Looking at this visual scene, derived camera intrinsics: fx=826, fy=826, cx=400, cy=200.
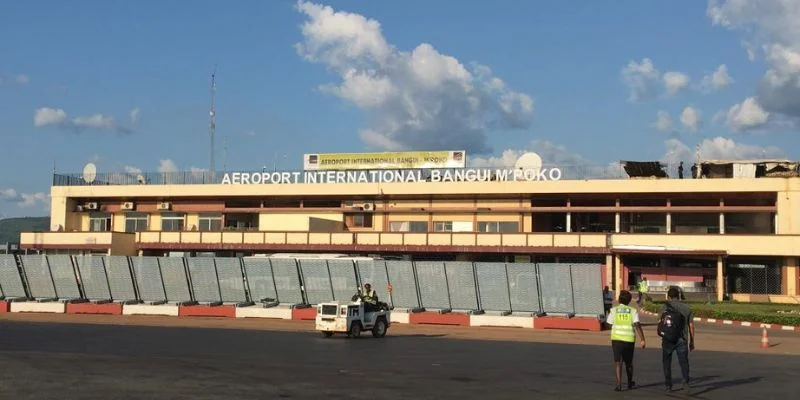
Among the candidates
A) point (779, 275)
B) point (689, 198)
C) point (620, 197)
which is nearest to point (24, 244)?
point (620, 197)

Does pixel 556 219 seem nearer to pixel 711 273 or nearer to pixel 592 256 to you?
pixel 592 256

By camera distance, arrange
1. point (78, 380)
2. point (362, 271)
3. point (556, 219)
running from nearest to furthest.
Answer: point (78, 380) → point (362, 271) → point (556, 219)

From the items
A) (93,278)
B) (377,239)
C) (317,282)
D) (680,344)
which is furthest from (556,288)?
(377,239)

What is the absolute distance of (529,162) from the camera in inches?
2645

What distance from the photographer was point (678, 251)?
192 feet

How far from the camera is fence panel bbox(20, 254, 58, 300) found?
42750 mm

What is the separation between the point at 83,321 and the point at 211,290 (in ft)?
20.9

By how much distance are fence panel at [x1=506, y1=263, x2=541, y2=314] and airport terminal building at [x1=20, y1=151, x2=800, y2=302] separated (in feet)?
83.4

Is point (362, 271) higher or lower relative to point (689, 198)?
lower

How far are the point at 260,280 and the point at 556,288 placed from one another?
1411cm

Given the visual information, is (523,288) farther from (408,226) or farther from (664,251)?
(408,226)

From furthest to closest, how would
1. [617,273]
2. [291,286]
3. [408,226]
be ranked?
[408,226], [617,273], [291,286]

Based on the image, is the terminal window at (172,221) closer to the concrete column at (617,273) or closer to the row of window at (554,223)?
the row of window at (554,223)

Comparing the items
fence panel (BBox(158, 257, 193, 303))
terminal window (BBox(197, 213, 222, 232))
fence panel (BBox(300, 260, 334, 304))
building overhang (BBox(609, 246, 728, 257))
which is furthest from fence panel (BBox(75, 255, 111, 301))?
building overhang (BBox(609, 246, 728, 257))
